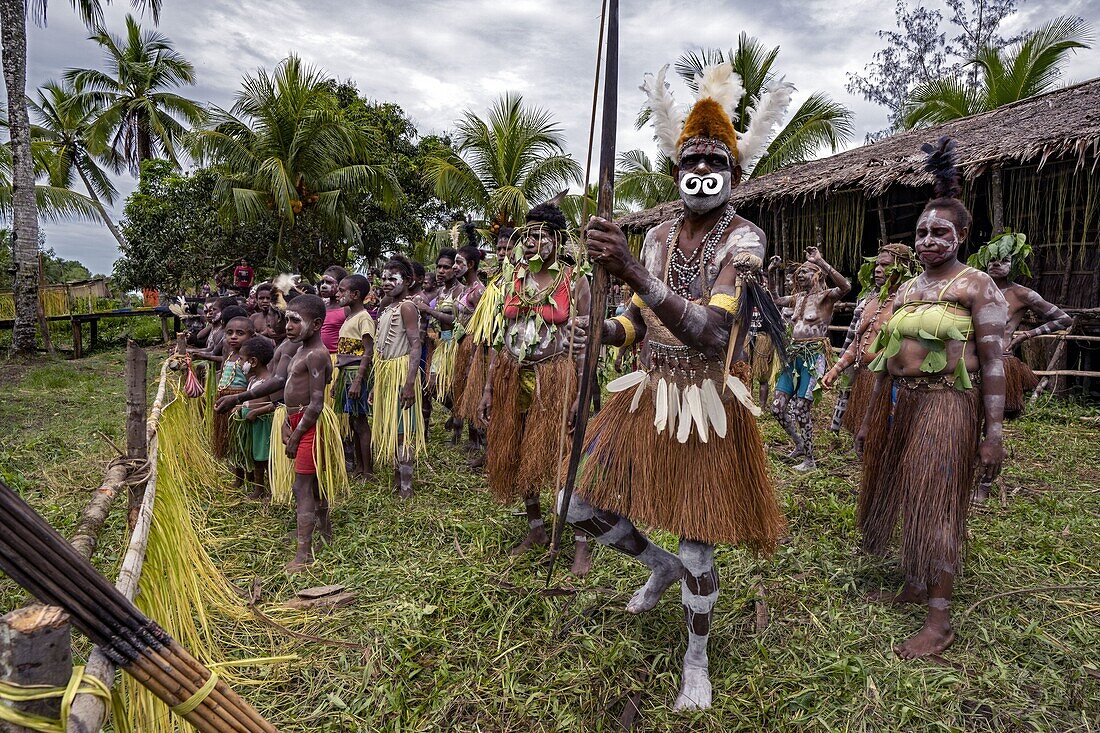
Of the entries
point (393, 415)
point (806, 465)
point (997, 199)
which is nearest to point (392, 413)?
point (393, 415)

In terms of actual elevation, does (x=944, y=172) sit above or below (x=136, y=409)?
above

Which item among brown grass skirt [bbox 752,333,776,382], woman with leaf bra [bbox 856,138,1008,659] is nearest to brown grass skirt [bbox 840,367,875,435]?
brown grass skirt [bbox 752,333,776,382]

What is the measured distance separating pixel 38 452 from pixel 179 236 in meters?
11.9

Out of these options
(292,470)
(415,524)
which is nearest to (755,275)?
(415,524)

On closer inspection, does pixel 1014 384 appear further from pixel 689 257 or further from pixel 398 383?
pixel 398 383

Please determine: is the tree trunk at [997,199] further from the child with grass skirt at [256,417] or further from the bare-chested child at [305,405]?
the child with grass skirt at [256,417]

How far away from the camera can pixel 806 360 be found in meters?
5.65

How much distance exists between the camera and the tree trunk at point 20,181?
38.2ft

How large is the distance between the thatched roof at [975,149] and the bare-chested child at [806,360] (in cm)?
180

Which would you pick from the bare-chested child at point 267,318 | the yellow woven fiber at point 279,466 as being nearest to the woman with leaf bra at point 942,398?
the yellow woven fiber at point 279,466

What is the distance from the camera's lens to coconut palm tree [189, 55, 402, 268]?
1521 centimetres

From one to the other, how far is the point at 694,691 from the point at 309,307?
295 centimetres

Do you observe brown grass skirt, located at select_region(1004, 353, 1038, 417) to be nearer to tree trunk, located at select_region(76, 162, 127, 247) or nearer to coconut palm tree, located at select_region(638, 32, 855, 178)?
coconut palm tree, located at select_region(638, 32, 855, 178)

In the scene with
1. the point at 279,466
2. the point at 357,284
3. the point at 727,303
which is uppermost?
the point at 357,284
